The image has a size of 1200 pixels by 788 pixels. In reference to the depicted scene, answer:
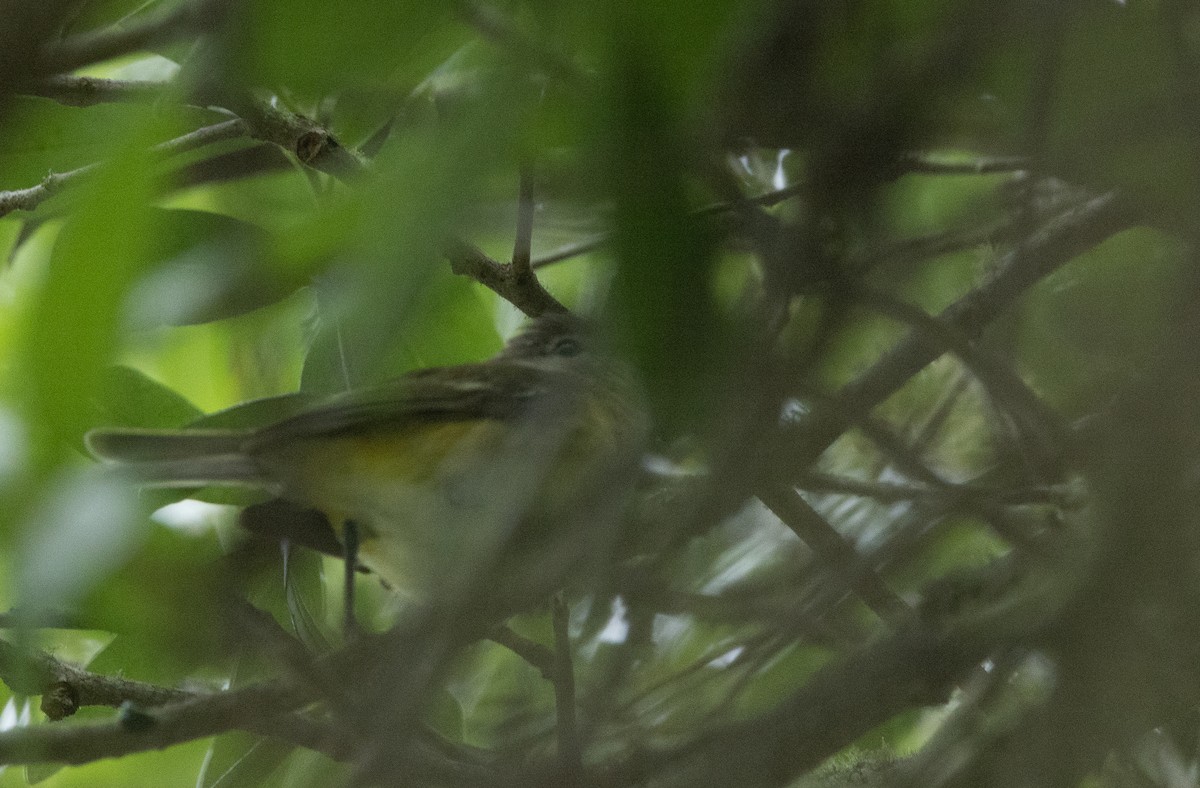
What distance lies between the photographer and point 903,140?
0.83m

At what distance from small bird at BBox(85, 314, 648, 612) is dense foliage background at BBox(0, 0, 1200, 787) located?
0.16m

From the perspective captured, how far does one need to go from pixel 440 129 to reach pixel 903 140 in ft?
1.11

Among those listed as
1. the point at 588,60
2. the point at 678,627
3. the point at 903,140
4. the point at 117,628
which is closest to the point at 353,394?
the point at 117,628

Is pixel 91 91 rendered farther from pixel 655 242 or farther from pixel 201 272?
pixel 655 242

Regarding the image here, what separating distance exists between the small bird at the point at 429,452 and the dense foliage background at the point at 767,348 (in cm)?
16

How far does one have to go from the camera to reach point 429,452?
2.38 metres

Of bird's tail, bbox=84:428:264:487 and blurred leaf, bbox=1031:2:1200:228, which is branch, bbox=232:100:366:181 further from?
blurred leaf, bbox=1031:2:1200:228

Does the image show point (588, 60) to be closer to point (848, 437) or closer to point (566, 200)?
point (566, 200)

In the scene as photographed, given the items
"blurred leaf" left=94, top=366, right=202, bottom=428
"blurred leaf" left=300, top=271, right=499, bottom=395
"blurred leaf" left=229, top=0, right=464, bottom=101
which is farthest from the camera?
"blurred leaf" left=300, top=271, right=499, bottom=395

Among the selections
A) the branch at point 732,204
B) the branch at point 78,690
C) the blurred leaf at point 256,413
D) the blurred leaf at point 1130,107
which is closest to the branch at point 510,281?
the blurred leaf at point 256,413

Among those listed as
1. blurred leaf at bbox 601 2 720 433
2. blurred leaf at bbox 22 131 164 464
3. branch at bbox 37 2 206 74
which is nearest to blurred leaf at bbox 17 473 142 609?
blurred leaf at bbox 22 131 164 464

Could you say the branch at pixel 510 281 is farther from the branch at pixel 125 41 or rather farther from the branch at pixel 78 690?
the branch at pixel 125 41

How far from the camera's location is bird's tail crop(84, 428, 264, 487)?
1.73 meters

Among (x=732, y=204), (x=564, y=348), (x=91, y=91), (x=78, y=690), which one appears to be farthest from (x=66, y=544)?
(x=564, y=348)
